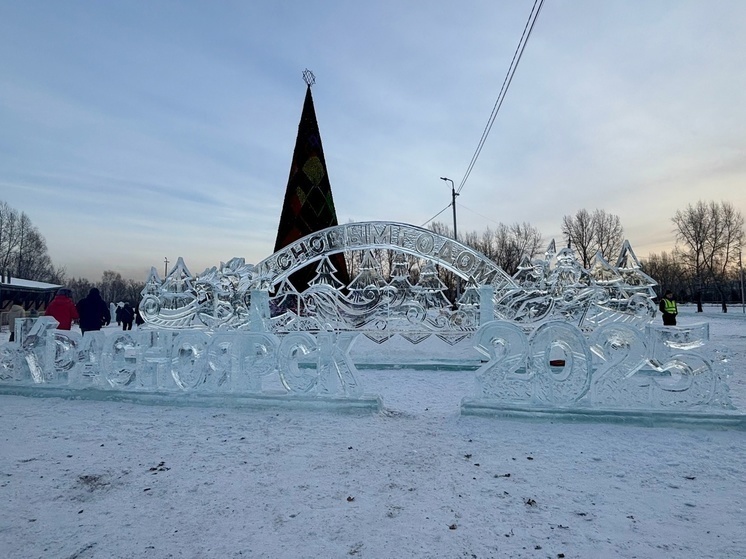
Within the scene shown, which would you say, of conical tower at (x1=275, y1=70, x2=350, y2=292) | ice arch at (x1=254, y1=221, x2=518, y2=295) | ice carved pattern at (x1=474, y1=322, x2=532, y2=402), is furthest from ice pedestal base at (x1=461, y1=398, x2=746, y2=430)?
conical tower at (x1=275, y1=70, x2=350, y2=292)

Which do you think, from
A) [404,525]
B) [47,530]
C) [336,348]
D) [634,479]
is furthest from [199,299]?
[634,479]

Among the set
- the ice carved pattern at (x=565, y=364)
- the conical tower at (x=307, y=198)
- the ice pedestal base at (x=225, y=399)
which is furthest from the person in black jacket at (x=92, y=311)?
→ the ice carved pattern at (x=565, y=364)

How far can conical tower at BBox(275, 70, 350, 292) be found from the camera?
999cm

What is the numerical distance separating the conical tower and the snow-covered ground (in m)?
6.45

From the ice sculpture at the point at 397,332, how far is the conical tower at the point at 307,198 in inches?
75.9

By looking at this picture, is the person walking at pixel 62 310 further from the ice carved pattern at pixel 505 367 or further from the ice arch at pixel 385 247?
the ice carved pattern at pixel 505 367

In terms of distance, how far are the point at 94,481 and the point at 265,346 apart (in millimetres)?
1911

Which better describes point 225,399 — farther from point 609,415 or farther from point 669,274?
point 669,274

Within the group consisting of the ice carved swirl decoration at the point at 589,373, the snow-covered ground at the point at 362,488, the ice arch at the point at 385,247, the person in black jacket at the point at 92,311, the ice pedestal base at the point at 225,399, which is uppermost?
the ice arch at the point at 385,247

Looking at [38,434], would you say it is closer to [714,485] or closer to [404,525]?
[404,525]

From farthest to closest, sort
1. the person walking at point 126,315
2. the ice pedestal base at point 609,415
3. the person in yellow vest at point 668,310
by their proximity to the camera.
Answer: the person walking at point 126,315, the person in yellow vest at point 668,310, the ice pedestal base at point 609,415

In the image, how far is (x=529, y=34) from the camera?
20.2 ft

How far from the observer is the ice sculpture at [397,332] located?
3707mm

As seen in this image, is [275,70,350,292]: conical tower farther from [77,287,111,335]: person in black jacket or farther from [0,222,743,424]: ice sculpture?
[77,287,111,335]: person in black jacket
